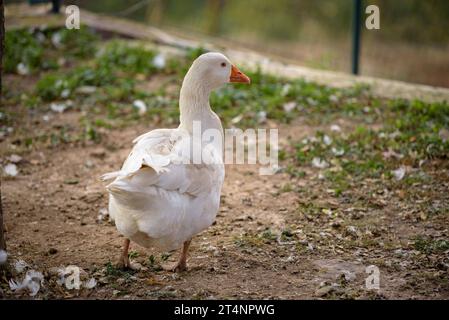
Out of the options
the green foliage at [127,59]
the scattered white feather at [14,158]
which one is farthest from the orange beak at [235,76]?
the green foliage at [127,59]

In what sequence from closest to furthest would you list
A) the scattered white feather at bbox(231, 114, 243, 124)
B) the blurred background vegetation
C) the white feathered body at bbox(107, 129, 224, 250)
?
1. the white feathered body at bbox(107, 129, 224, 250)
2. the scattered white feather at bbox(231, 114, 243, 124)
3. the blurred background vegetation

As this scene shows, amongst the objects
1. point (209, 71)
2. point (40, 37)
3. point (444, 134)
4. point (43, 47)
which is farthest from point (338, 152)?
point (40, 37)

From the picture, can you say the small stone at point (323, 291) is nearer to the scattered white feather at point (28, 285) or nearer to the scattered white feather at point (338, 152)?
the scattered white feather at point (28, 285)

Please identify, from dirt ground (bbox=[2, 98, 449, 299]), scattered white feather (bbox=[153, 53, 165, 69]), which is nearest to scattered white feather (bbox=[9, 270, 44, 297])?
dirt ground (bbox=[2, 98, 449, 299])

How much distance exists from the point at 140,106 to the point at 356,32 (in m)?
3.06

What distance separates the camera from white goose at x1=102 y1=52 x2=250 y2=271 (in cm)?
321

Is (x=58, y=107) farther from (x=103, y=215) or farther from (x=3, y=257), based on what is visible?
(x=3, y=257)

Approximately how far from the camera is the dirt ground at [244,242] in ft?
11.6

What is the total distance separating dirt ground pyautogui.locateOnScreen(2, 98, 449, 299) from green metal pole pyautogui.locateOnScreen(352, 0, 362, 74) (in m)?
3.14

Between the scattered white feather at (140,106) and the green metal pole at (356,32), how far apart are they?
2.93m

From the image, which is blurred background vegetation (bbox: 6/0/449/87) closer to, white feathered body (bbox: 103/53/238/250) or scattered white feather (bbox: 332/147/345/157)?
scattered white feather (bbox: 332/147/345/157)

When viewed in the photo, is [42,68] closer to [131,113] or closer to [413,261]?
[131,113]

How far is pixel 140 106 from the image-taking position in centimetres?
663

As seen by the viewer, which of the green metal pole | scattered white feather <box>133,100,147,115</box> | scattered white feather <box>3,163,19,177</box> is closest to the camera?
scattered white feather <box>3,163,19,177</box>
